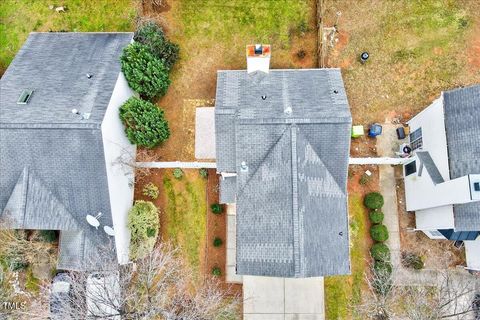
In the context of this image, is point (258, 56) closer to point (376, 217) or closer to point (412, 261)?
point (376, 217)

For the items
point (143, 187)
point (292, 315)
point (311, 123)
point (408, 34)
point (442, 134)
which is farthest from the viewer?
point (408, 34)

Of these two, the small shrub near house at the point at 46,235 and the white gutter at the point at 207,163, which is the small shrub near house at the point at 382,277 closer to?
the white gutter at the point at 207,163

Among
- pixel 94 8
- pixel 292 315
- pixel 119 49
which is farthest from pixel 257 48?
pixel 292 315

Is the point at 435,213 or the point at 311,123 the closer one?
the point at 311,123

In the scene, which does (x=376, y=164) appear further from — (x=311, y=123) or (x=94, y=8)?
(x=94, y=8)

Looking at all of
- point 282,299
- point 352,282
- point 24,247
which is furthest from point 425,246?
point 24,247

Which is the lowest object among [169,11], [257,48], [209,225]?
[209,225]

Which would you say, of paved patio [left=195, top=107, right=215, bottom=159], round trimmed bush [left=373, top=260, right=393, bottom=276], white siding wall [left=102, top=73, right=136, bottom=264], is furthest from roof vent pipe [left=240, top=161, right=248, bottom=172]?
round trimmed bush [left=373, top=260, right=393, bottom=276]

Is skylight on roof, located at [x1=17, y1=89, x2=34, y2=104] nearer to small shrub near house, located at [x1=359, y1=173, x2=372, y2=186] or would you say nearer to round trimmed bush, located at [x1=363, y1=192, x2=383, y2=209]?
small shrub near house, located at [x1=359, y1=173, x2=372, y2=186]
